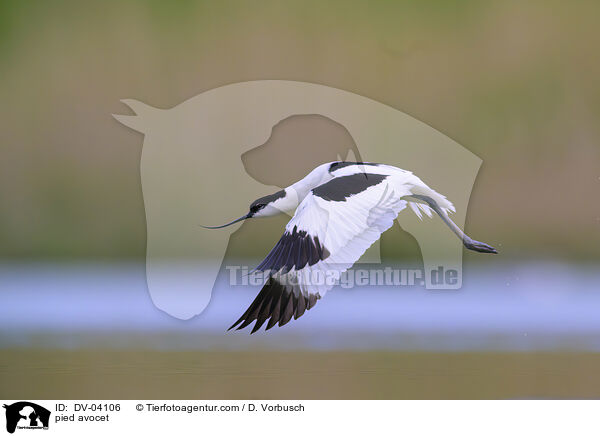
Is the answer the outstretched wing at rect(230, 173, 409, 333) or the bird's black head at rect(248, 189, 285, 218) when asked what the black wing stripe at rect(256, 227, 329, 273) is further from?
the bird's black head at rect(248, 189, 285, 218)

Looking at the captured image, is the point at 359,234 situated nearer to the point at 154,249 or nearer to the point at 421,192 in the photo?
the point at 421,192

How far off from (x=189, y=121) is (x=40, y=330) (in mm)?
823

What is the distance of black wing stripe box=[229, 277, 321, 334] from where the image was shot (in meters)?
1.07

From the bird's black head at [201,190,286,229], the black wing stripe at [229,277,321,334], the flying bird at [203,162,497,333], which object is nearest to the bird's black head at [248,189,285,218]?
the bird's black head at [201,190,286,229]

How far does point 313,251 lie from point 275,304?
12 cm

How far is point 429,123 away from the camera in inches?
77.7

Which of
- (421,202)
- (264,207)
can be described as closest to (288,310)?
(264,207)

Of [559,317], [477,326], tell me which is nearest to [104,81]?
[477,326]

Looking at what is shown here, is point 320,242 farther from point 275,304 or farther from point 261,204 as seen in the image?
point 261,204

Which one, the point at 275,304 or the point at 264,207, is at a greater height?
the point at 264,207

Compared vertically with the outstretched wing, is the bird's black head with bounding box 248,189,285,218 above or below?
above
